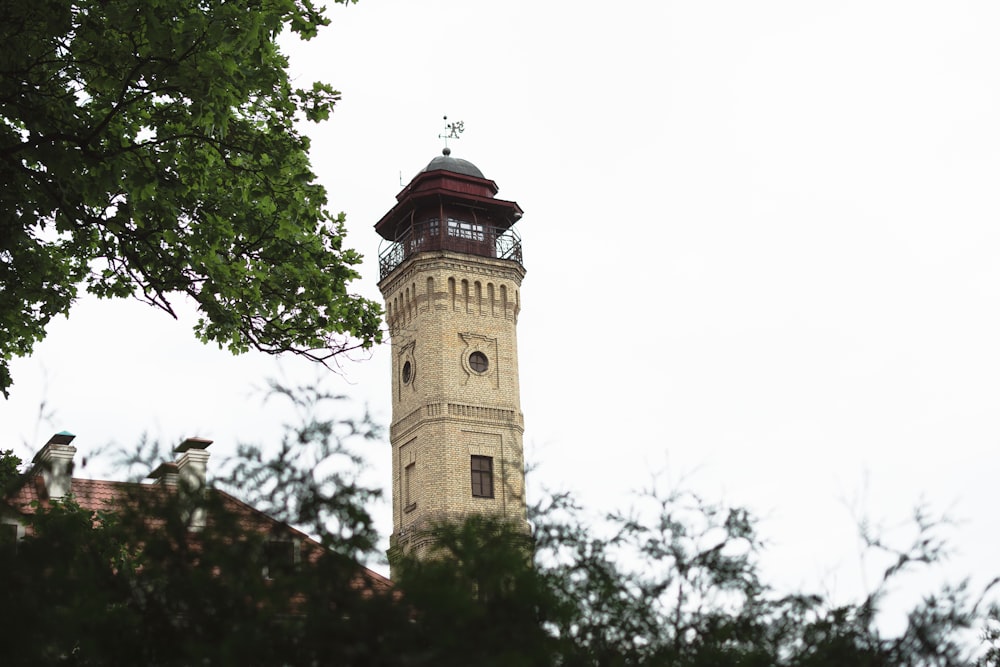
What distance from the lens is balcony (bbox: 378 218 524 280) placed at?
45375 mm

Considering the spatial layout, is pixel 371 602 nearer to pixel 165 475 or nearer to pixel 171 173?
pixel 165 475

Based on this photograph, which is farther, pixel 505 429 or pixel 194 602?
pixel 505 429

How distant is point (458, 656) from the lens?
15.5 feet

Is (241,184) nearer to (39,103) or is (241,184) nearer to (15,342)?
(39,103)

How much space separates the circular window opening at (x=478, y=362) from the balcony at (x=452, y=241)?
403 centimetres

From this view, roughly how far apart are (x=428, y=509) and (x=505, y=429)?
4208 mm

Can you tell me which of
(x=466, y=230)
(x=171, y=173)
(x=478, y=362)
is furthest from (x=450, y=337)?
(x=171, y=173)

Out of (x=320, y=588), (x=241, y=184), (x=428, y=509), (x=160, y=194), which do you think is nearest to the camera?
(x=320, y=588)

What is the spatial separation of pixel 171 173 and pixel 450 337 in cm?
3237

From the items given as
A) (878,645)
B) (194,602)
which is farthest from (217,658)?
(878,645)

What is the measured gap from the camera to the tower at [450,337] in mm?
41812

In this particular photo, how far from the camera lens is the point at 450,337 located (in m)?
43.5

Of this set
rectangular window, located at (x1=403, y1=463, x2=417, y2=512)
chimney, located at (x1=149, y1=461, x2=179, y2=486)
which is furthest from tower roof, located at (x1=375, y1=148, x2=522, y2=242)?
chimney, located at (x1=149, y1=461, x2=179, y2=486)

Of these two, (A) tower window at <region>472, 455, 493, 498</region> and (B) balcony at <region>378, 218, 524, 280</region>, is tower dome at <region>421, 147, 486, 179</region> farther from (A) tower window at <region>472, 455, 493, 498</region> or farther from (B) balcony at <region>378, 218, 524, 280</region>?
(A) tower window at <region>472, 455, 493, 498</region>
